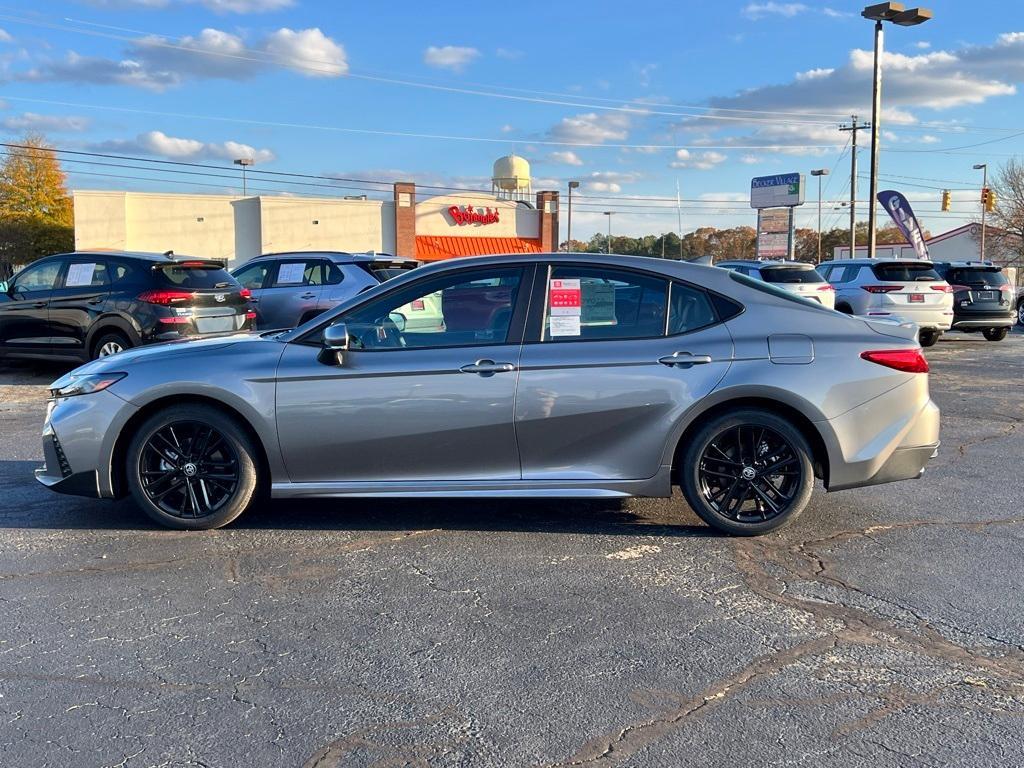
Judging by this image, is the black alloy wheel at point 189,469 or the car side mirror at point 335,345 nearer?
the car side mirror at point 335,345

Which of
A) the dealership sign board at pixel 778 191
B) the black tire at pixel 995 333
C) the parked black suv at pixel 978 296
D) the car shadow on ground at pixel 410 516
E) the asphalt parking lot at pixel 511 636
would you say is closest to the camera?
the asphalt parking lot at pixel 511 636

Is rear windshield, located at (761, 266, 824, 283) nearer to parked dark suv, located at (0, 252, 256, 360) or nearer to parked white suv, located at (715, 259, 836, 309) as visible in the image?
parked white suv, located at (715, 259, 836, 309)

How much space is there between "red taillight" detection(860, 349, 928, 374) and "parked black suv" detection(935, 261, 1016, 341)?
14355 mm

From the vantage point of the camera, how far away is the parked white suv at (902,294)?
1562 cm

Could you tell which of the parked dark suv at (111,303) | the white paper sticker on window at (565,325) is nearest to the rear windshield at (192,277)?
the parked dark suv at (111,303)

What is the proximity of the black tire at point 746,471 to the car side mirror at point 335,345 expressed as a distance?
Answer: 1990 mm

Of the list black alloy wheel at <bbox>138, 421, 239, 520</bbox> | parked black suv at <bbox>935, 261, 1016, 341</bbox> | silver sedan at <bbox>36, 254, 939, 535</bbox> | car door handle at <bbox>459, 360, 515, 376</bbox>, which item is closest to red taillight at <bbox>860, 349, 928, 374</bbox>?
silver sedan at <bbox>36, 254, 939, 535</bbox>

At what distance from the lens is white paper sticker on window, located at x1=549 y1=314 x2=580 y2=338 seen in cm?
498

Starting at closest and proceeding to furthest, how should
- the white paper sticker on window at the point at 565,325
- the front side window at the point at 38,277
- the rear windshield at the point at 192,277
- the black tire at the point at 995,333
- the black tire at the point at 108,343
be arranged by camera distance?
the white paper sticker on window at the point at 565,325
the rear windshield at the point at 192,277
the black tire at the point at 108,343
the front side window at the point at 38,277
the black tire at the point at 995,333

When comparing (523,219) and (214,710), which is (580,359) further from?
(523,219)

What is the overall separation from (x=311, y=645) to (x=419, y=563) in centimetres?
105

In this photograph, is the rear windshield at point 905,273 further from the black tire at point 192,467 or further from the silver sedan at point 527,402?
the black tire at point 192,467

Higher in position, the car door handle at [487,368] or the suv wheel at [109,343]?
the car door handle at [487,368]

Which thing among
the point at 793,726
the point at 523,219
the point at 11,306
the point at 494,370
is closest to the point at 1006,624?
the point at 793,726
